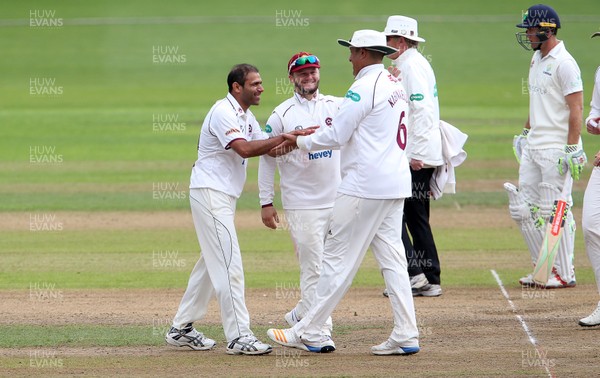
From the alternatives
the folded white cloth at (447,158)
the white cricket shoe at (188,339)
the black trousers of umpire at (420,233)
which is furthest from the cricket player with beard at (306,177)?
the folded white cloth at (447,158)

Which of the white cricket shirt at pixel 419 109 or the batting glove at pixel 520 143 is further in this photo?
the batting glove at pixel 520 143

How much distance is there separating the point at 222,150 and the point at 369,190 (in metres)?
1.37

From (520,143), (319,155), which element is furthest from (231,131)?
(520,143)

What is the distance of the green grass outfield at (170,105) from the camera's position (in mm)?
14875

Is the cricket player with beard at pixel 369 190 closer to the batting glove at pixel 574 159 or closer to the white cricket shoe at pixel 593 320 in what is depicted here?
the white cricket shoe at pixel 593 320

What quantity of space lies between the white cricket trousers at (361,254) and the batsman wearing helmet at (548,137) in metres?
3.21

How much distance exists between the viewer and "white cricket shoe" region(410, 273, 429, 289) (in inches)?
492

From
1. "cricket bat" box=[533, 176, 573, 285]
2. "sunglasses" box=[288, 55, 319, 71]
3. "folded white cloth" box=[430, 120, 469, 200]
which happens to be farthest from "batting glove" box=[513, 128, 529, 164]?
"sunglasses" box=[288, 55, 319, 71]

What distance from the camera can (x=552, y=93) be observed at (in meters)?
12.4

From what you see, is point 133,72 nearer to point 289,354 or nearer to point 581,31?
point 581,31

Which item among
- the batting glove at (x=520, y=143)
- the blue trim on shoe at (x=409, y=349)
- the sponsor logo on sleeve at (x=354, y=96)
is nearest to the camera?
the sponsor logo on sleeve at (x=354, y=96)

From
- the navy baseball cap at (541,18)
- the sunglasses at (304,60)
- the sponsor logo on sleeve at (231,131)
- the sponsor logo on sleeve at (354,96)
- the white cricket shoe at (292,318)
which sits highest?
the navy baseball cap at (541,18)

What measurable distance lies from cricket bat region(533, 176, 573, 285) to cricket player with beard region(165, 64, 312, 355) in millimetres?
3250

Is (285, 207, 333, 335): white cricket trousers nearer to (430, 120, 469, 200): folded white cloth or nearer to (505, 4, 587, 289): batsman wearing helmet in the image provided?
(430, 120, 469, 200): folded white cloth
